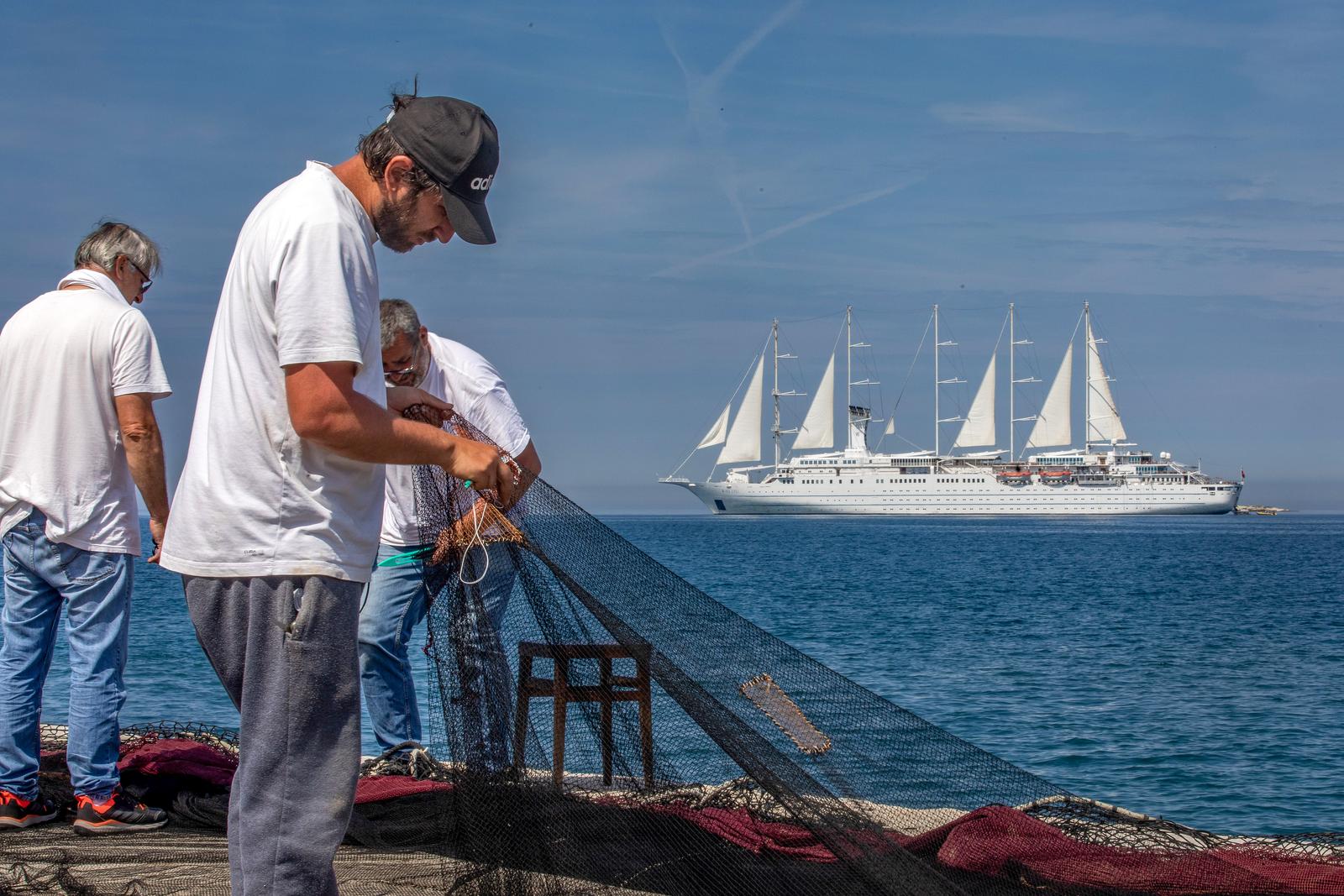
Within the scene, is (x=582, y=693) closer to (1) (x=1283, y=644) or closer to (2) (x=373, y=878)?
(2) (x=373, y=878)

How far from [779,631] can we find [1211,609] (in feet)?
39.8

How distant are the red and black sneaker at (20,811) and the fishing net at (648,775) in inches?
8.5

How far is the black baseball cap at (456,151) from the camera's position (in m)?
1.78

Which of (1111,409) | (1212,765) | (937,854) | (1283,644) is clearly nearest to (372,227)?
(937,854)

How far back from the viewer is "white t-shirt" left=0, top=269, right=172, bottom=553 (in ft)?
9.96

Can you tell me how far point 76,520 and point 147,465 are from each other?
222 mm

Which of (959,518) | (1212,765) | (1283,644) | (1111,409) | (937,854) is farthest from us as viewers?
(959,518)

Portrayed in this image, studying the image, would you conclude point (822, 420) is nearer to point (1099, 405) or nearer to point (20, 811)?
point (1099, 405)

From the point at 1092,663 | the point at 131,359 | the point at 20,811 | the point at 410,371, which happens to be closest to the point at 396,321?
the point at 410,371

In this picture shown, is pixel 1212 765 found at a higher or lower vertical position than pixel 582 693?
lower

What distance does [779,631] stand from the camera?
1998cm

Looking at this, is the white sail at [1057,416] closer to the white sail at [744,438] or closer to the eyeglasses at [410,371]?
the white sail at [744,438]

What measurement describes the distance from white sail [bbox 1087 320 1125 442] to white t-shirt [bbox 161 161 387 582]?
96.7 meters

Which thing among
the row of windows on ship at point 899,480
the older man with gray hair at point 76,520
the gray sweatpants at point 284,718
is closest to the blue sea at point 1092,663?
the older man with gray hair at point 76,520
